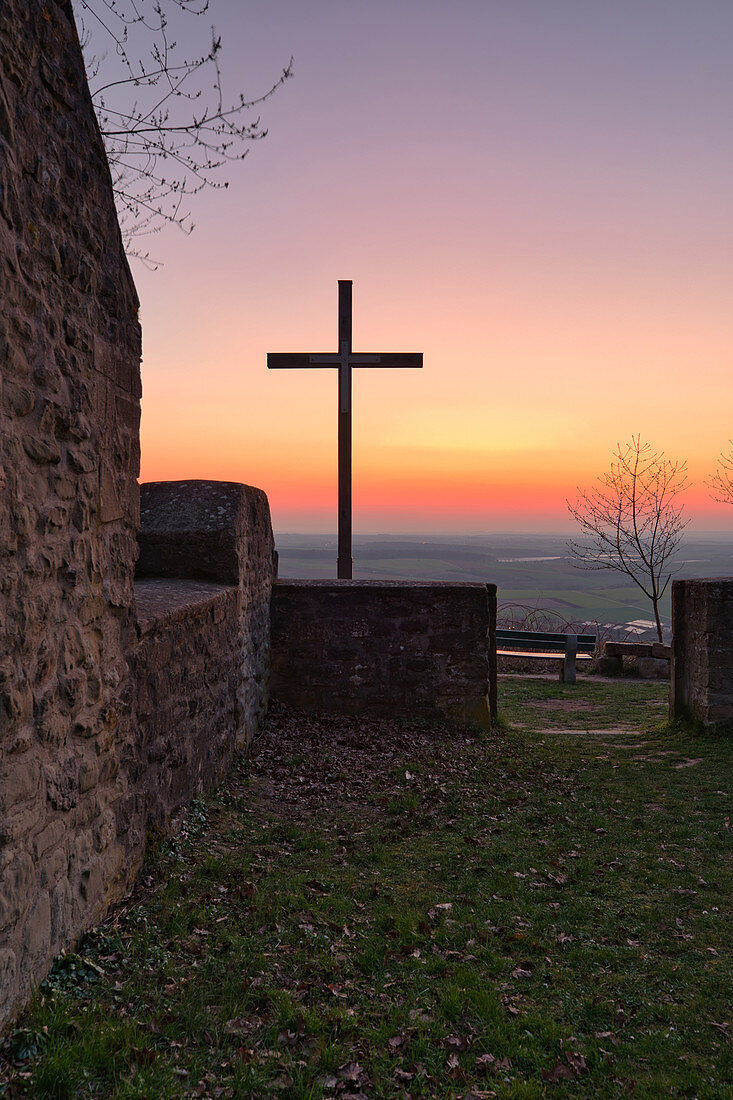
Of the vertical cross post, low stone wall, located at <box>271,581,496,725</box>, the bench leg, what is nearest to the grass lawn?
low stone wall, located at <box>271,581,496,725</box>

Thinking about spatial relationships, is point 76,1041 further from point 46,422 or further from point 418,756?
point 418,756

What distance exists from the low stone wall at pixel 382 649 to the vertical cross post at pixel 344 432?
1994 millimetres

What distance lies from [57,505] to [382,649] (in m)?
5.86

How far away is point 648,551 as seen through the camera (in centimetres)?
1895

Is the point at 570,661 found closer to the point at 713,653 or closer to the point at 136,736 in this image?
the point at 713,653

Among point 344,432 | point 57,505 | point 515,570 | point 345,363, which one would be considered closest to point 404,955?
point 57,505

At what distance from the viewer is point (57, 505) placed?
2.97 metres

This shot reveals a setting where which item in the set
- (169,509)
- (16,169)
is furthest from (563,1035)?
(169,509)

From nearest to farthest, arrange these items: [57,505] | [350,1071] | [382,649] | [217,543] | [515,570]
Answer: [350,1071] → [57,505] → [217,543] → [382,649] → [515,570]

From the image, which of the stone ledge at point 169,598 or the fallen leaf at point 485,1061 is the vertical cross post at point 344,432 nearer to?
the stone ledge at point 169,598

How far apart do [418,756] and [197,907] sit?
3.88m

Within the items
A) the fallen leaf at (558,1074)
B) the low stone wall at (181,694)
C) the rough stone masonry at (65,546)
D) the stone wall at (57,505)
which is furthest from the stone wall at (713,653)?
the stone wall at (57,505)

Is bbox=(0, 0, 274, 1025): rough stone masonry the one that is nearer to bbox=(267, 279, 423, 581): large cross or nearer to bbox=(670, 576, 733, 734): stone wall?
bbox=(267, 279, 423, 581): large cross

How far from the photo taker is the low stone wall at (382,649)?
331 inches
